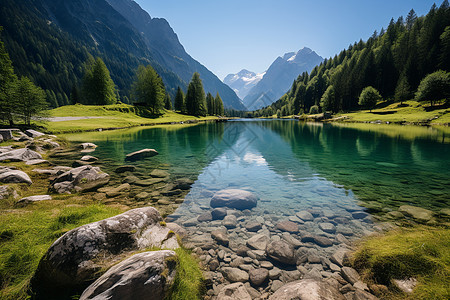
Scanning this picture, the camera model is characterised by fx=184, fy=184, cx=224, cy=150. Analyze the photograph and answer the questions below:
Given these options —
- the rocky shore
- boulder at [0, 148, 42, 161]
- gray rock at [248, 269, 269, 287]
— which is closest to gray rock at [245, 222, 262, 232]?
the rocky shore

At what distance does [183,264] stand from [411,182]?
49.4ft

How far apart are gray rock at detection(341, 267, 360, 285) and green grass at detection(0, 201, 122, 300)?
6646mm

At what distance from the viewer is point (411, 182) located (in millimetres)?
11875

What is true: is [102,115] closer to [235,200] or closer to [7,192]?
[7,192]

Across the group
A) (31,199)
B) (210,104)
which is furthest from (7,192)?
(210,104)

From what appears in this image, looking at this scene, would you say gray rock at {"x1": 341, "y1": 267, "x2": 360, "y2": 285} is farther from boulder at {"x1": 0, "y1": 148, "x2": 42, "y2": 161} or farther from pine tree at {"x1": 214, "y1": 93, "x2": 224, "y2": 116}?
pine tree at {"x1": 214, "y1": 93, "x2": 224, "y2": 116}

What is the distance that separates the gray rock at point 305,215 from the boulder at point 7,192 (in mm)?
11370

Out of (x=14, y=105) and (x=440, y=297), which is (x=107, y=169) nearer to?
(x=440, y=297)

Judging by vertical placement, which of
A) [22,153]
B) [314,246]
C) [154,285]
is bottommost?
[314,246]

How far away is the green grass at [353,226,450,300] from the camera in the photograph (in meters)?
3.56

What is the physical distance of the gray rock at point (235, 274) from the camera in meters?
4.86

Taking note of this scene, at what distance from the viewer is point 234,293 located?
4336 mm

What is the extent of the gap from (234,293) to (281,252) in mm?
1944

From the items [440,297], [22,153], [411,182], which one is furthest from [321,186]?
[22,153]
